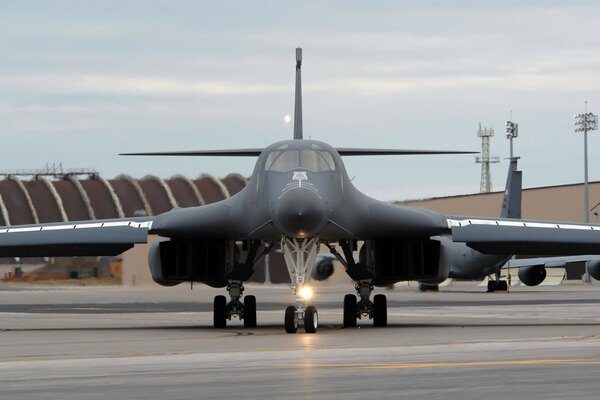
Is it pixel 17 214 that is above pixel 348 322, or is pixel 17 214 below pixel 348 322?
above

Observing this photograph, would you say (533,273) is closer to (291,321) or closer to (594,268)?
(594,268)

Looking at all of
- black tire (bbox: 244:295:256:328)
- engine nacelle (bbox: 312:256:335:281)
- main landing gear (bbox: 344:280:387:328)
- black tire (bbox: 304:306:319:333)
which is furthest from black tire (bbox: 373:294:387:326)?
engine nacelle (bbox: 312:256:335:281)

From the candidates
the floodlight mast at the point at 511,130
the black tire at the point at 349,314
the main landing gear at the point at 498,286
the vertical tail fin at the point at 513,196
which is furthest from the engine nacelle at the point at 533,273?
the black tire at the point at 349,314

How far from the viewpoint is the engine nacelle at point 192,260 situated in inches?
888

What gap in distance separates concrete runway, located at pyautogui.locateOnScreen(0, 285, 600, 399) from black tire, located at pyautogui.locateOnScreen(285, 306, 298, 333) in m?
0.17

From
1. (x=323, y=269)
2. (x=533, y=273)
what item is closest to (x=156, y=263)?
(x=323, y=269)

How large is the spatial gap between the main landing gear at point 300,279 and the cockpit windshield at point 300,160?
1156 mm

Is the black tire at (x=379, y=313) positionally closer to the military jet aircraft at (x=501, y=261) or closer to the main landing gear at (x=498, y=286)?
the military jet aircraft at (x=501, y=261)

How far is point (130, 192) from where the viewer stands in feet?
301

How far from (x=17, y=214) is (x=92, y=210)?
5226mm

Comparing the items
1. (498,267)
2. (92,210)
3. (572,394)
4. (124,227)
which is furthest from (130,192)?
(572,394)

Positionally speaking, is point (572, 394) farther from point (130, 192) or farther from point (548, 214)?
point (130, 192)

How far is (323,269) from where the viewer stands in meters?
55.5

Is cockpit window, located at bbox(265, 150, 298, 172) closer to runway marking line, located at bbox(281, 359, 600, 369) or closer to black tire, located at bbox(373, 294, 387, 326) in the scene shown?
black tire, located at bbox(373, 294, 387, 326)
